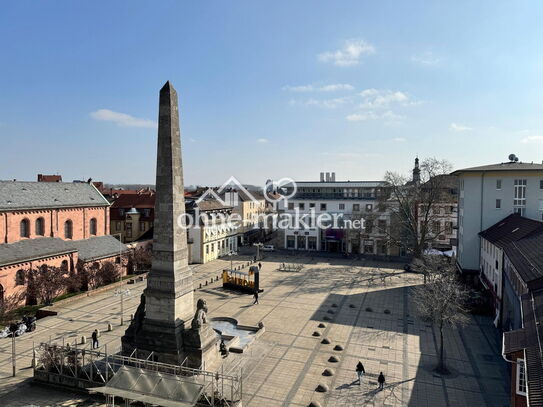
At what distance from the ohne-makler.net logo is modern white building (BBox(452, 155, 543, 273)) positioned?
65.3 ft

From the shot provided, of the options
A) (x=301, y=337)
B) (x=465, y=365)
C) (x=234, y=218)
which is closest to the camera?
(x=465, y=365)


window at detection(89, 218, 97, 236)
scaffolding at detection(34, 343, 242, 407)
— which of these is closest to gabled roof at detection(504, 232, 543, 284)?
scaffolding at detection(34, 343, 242, 407)

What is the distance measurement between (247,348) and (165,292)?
7.35m

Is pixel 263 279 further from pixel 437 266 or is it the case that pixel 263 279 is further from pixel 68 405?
pixel 68 405

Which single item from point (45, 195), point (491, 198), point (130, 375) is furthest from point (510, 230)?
point (45, 195)

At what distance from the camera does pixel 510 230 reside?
31.0 metres

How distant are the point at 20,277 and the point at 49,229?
7.88 metres

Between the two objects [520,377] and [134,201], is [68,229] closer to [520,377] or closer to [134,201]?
[134,201]

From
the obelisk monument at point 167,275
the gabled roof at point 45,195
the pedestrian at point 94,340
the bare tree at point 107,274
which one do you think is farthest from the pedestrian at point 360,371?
the gabled roof at point 45,195

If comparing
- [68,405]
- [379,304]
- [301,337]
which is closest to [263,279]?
[379,304]

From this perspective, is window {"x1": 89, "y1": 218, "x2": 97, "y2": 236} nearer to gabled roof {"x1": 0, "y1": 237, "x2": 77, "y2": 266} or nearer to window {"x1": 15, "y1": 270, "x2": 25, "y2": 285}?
gabled roof {"x1": 0, "y1": 237, "x2": 77, "y2": 266}

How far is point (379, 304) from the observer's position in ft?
113

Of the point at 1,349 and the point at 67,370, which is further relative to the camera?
the point at 1,349

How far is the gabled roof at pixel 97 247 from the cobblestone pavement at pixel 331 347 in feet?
16.4
